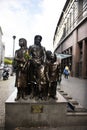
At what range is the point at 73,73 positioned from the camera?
1120 inches

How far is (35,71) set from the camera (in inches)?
234

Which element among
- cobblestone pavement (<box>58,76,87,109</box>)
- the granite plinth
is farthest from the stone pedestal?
cobblestone pavement (<box>58,76,87,109</box>)

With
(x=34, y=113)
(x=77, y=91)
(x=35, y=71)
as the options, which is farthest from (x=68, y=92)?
(x=34, y=113)

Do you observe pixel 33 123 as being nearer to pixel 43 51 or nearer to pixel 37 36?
pixel 43 51

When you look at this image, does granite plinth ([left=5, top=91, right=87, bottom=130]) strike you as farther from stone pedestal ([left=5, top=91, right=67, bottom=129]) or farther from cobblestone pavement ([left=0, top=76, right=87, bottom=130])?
cobblestone pavement ([left=0, top=76, right=87, bottom=130])

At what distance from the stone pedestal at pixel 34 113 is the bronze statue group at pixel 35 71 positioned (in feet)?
1.07

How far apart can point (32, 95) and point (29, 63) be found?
3.02 ft

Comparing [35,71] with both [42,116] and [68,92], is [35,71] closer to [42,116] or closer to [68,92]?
[42,116]

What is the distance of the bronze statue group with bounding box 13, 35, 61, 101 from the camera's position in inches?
231

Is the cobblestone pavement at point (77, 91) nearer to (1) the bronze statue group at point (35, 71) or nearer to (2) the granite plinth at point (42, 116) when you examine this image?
(2) the granite plinth at point (42, 116)

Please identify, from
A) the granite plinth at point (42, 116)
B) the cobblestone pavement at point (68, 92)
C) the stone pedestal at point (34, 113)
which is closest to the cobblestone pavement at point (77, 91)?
the cobblestone pavement at point (68, 92)

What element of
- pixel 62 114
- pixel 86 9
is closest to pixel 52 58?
pixel 62 114

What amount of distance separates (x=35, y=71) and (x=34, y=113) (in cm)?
115

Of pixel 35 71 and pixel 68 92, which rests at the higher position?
pixel 35 71
